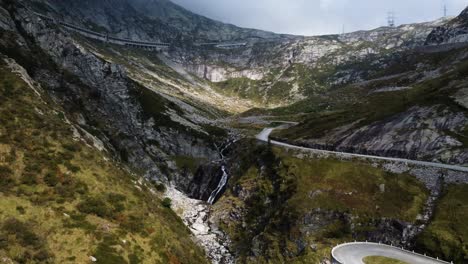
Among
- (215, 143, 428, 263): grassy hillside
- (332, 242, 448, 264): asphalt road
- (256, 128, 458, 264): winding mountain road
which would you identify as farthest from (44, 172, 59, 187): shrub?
(332, 242, 448, 264): asphalt road

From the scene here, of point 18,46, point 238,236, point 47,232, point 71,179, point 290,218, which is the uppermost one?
point 18,46

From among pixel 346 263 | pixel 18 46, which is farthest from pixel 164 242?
pixel 18 46

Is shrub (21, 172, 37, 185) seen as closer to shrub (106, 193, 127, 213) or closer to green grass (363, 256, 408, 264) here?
shrub (106, 193, 127, 213)

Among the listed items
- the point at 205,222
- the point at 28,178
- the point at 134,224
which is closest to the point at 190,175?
the point at 205,222

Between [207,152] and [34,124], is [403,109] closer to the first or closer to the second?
[207,152]

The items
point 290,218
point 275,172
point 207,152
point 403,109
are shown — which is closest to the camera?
point 290,218

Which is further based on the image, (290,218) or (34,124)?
(290,218)

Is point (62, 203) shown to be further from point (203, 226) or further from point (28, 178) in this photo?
point (203, 226)
